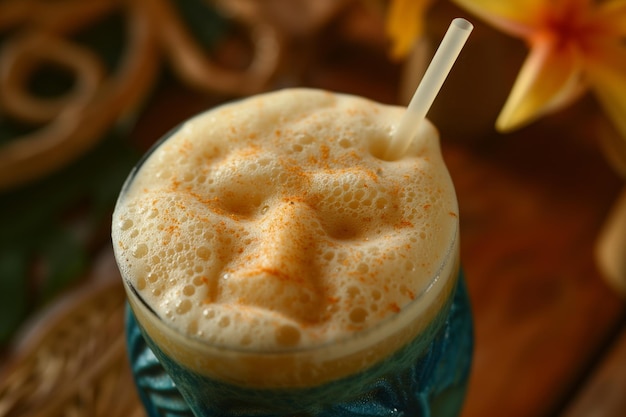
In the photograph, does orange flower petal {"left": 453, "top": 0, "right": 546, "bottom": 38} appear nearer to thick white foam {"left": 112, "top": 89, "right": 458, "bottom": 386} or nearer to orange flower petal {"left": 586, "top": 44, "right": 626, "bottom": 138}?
orange flower petal {"left": 586, "top": 44, "right": 626, "bottom": 138}

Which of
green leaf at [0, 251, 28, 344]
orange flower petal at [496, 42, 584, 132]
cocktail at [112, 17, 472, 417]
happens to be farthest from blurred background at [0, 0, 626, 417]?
cocktail at [112, 17, 472, 417]

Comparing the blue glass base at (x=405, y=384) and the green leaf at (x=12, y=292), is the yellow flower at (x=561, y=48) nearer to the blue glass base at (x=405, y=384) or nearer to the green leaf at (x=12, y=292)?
the blue glass base at (x=405, y=384)

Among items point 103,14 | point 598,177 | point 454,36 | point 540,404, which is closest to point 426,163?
point 454,36

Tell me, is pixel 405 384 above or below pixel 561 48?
below

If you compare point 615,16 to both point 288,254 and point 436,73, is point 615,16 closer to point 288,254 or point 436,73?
point 436,73

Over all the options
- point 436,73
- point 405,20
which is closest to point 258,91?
point 405,20

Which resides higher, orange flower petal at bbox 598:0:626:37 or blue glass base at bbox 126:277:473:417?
orange flower petal at bbox 598:0:626:37

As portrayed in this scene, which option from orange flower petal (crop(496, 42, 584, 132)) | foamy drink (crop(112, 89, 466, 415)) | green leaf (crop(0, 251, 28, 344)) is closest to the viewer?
foamy drink (crop(112, 89, 466, 415))
